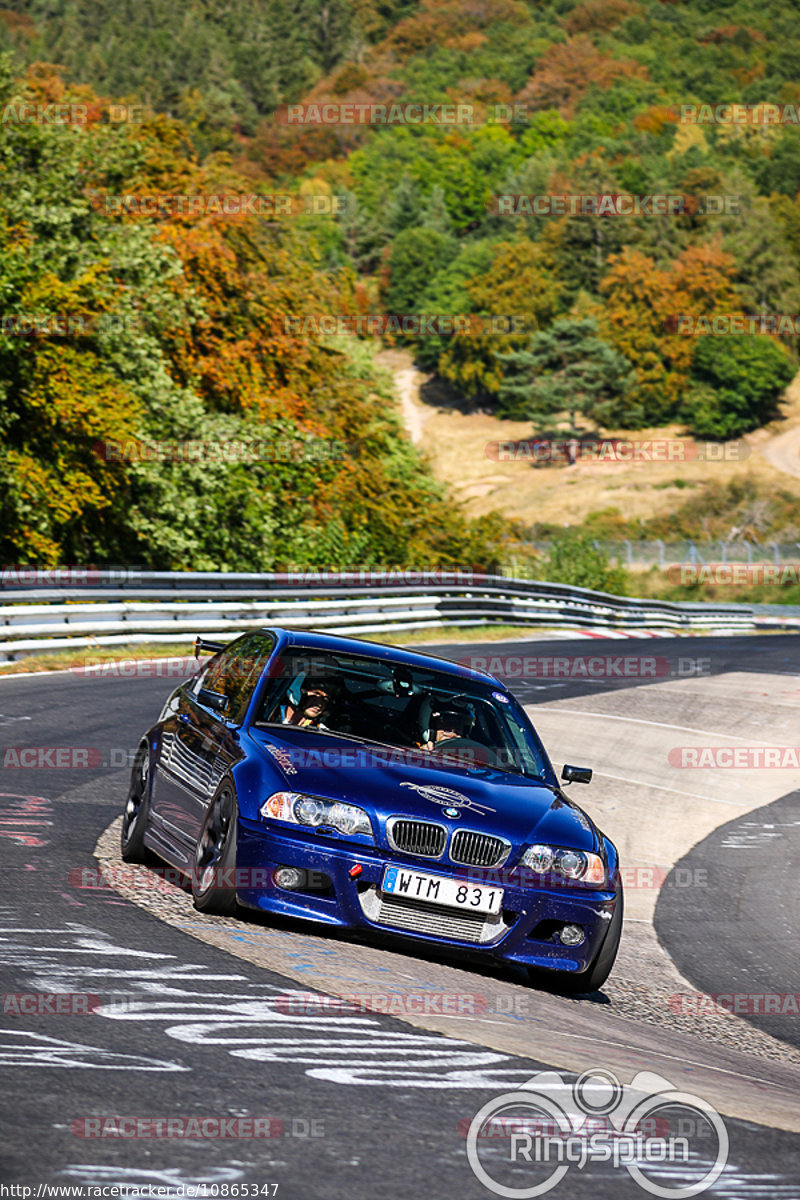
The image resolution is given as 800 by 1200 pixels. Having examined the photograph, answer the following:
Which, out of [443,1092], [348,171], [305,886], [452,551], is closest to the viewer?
[443,1092]

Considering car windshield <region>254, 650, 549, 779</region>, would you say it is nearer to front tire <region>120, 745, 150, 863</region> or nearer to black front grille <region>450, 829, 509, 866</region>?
black front grille <region>450, 829, 509, 866</region>

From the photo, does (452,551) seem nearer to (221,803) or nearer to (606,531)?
(221,803)

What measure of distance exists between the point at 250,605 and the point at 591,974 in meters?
17.5

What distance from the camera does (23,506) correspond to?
2425 centimetres

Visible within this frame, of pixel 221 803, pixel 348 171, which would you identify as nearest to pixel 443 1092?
pixel 221 803

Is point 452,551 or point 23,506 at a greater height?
point 23,506

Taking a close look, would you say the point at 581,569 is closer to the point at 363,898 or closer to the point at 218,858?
the point at 218,858

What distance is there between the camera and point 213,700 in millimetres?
7875

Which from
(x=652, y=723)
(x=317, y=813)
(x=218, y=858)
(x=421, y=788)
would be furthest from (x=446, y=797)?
(x=652, y=723)

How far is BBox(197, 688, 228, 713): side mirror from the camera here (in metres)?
7.69

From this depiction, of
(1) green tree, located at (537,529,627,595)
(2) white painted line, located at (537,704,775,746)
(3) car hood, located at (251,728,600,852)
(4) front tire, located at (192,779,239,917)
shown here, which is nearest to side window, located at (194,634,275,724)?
(3) car hood, located at (251,728,600,852)

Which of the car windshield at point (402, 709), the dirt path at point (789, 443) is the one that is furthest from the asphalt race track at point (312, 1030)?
the dirt path at point (789, 443)

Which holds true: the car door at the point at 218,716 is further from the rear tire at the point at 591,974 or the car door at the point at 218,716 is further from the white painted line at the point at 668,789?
the white painted line at the point at 668,789

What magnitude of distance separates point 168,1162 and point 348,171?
20065 cm
